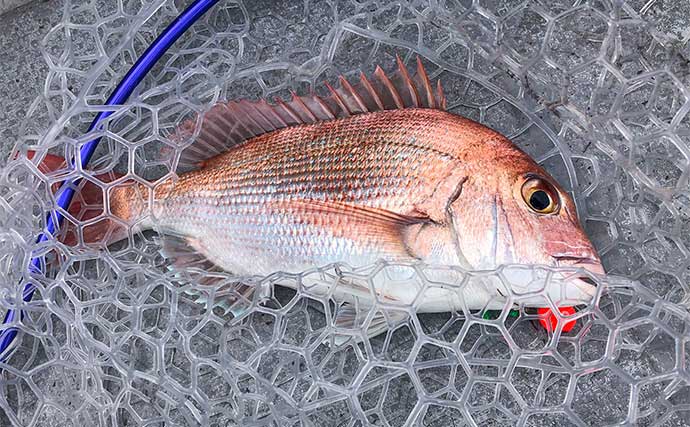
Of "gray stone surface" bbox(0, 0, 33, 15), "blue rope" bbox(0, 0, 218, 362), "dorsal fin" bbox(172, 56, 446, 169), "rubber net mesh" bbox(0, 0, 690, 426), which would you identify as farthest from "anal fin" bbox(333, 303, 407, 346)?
"gray stone surface" bbox(0, 0, 33, 15)

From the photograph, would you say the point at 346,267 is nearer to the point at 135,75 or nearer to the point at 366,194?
the point at 366,194

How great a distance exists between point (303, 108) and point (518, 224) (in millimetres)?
538

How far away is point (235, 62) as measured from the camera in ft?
5.45

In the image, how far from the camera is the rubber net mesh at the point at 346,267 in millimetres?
1392

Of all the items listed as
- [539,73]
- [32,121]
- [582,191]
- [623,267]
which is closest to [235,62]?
[32,121]

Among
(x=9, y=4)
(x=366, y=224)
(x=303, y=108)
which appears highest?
(x=9, y=4)

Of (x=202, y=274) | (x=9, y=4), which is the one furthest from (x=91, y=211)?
(x=9, y=4)

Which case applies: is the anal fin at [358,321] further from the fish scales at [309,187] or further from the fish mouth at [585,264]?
the fish mouth at [585,264]

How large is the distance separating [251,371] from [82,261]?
49 cm

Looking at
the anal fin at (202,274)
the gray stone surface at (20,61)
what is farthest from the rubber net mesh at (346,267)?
the gray stone surface at (20,61)

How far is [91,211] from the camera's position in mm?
1562

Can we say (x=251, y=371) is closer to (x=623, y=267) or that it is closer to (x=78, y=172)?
(x=78, y=172)

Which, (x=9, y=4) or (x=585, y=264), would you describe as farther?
(x=9, y=4)

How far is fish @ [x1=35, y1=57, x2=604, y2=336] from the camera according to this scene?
135 centimetres
